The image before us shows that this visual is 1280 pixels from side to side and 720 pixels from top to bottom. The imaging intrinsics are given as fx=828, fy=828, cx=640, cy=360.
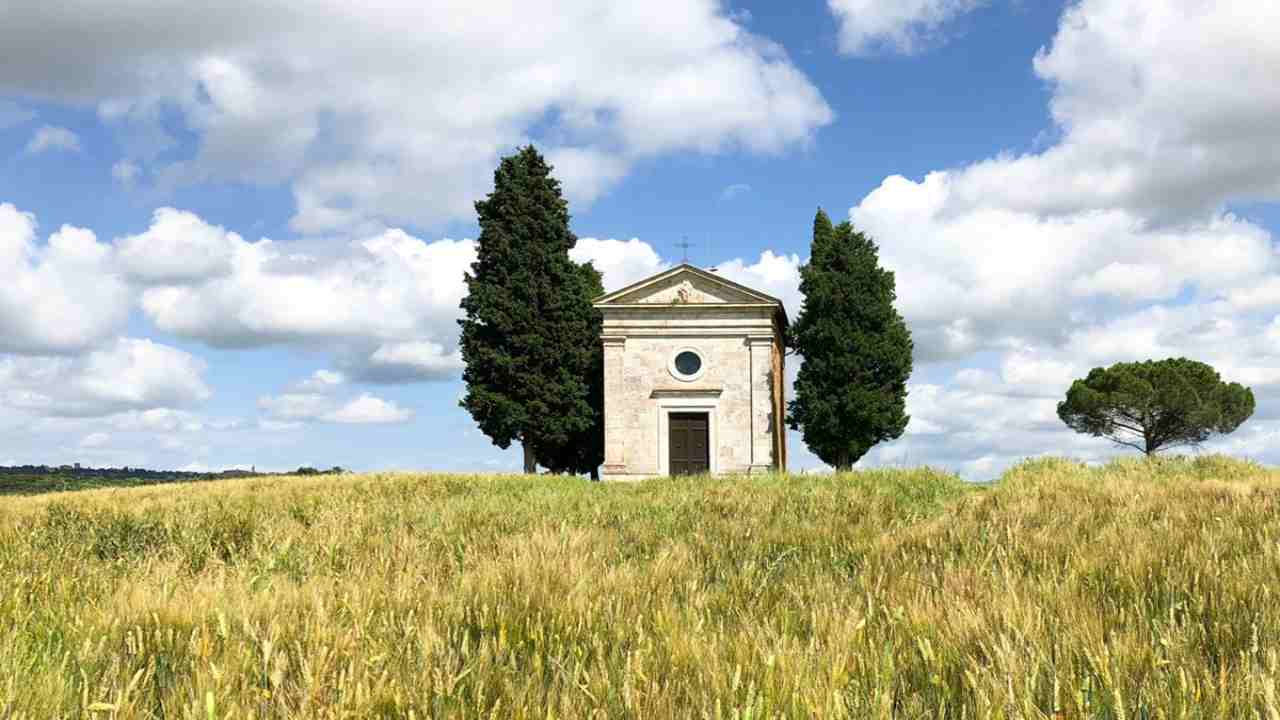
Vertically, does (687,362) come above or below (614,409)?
above

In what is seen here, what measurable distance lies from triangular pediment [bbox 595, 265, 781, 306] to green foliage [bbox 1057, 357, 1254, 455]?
2765cm

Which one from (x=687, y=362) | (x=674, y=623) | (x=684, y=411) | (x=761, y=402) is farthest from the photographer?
(x=687, y=362)

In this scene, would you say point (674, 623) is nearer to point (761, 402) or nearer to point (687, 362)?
point (761, 402)

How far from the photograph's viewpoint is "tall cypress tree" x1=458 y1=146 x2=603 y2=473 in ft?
107

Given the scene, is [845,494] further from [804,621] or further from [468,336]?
[468,336]

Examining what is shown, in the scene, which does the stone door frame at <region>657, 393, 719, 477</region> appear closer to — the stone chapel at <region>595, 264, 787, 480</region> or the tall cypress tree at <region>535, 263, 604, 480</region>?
the stone chapel at <region>595, 264, 787, 480</region>

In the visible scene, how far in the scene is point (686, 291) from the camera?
108ft

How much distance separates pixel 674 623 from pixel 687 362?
95.6ft

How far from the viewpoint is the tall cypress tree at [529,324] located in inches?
1278

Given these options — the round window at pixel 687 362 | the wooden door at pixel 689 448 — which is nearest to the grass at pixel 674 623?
the wooden door at pixel 689 448

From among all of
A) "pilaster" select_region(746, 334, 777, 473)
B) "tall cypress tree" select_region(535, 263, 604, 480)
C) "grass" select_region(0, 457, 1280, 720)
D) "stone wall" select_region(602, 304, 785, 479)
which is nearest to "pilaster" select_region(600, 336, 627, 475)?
"stone wall" select_region(602, 304, 785, 479)

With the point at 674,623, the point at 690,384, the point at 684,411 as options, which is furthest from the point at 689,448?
the point at 674,623

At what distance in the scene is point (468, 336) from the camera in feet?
110

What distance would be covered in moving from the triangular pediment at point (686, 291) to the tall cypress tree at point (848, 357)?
3144mm
